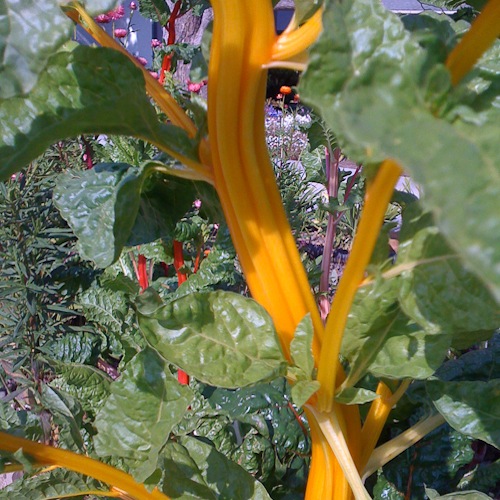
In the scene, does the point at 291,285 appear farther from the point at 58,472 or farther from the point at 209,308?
the point at 58,472

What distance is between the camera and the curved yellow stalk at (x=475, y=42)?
253 mm

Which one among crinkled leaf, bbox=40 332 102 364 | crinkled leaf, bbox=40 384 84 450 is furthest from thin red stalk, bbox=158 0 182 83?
crinkled leaf, bbox=40 384 84 450

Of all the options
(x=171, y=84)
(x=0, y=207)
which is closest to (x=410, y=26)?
(x=171, y=84)

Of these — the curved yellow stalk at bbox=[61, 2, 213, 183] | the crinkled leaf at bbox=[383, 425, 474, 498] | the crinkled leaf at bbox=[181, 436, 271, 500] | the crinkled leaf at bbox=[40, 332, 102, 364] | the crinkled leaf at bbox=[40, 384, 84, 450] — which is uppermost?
the curved yellow stalk at bbox=[61, 2, 213, 183]

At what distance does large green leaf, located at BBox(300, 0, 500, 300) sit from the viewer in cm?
17

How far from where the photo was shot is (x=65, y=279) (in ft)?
5.57

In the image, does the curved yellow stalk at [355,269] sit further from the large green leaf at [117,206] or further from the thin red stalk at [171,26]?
the thin red stalk at [171,26]

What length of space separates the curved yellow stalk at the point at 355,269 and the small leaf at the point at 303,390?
14mm

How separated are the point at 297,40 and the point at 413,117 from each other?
189 millimetres

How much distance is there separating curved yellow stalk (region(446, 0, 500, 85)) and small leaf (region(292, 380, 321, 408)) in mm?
230

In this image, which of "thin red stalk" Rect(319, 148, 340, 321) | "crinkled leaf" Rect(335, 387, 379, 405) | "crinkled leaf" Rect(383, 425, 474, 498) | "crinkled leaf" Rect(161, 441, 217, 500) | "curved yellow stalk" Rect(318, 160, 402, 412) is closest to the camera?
"curved yellow stalk" Rect(318, 160, 402, 412)

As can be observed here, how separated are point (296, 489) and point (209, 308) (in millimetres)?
516

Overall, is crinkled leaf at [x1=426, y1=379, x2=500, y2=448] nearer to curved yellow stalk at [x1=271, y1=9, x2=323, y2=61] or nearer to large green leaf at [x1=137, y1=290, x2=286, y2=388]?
large green leaf at [x1=137, y1=290, x2=286, y2=388]

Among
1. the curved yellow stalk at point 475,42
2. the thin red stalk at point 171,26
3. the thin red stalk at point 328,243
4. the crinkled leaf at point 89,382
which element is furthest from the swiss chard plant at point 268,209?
the thin red stalk at point 171,26
